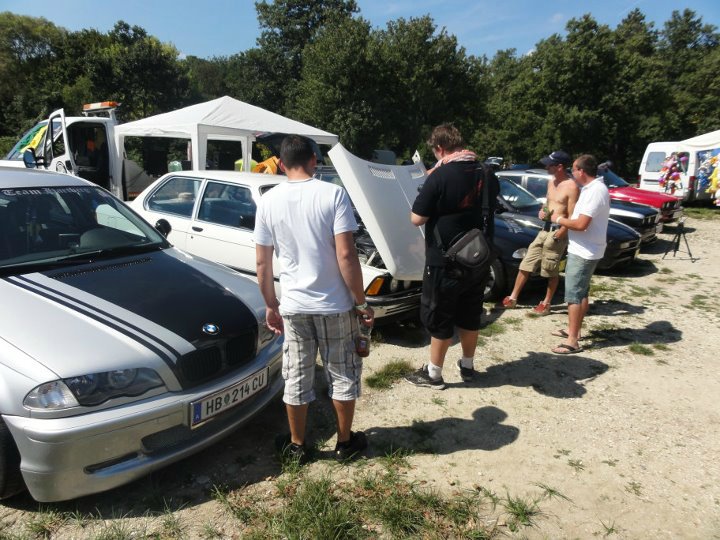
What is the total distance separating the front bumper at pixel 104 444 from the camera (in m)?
2.10

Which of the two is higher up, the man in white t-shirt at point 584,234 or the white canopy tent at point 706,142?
the white canopy tent at point 706,142

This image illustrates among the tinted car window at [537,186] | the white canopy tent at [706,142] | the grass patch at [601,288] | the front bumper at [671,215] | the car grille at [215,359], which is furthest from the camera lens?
the white canopy tent at [706,142]

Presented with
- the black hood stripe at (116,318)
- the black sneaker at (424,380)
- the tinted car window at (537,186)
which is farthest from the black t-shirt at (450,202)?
the tinted car window at (537,186)

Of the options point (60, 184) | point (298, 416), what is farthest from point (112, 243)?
point (298, 416)

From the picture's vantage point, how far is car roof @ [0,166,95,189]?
3310mm

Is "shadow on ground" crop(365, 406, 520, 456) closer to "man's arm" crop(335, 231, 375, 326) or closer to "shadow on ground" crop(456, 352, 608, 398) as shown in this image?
"shadow on ground" crop(456, 352, 608, 398)

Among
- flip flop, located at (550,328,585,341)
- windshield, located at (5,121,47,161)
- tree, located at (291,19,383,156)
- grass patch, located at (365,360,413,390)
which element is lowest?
grass patch, located at (365,360,413,390)

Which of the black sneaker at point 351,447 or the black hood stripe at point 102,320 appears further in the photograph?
the black sneaker at point 351,447

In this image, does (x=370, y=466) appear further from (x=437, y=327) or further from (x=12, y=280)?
(x=12, y=280)

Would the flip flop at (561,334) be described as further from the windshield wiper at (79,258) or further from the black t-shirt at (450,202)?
the windshield wiper at (79,258)

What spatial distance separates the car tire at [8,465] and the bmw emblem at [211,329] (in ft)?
3.21

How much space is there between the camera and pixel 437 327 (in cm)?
343

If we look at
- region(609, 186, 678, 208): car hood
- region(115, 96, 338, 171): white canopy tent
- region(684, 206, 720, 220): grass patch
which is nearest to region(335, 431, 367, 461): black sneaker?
region(115, 96, 338, 171): white canopy tent

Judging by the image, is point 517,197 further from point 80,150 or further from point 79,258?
point 80,150
